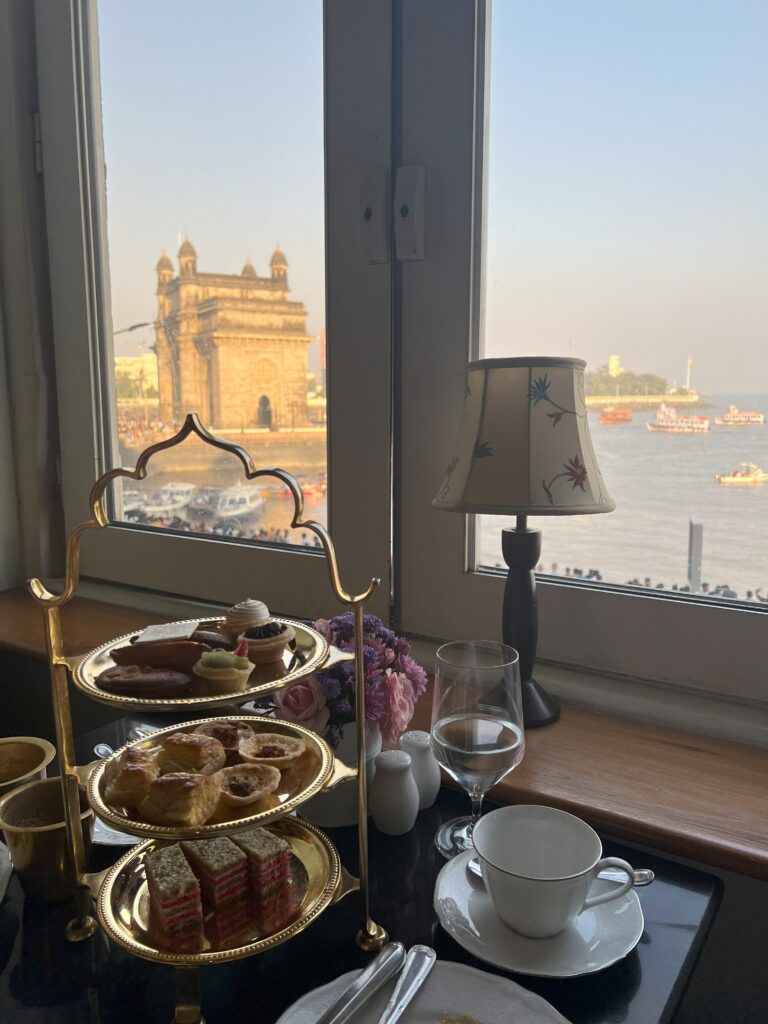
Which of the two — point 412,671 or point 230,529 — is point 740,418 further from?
point 230,529

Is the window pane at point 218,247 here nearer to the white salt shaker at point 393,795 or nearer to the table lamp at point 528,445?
the table lamp at point 528,445

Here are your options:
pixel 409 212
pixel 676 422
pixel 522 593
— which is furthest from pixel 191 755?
pixel 409 212

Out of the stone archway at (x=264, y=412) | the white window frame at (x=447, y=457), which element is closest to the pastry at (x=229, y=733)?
the white window frame at (x=447, y=457)

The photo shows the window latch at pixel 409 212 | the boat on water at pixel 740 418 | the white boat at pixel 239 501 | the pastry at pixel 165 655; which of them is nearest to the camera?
the pastry at pixel 165 655

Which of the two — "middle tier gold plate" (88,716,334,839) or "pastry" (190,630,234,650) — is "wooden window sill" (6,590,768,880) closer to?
"middle tier gold plate" (88,716,334,839)

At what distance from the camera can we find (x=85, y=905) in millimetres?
670

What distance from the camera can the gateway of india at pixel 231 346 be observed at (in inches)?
52.0

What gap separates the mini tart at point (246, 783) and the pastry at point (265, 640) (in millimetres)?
90

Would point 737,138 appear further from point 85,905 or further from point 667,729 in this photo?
point 85,905

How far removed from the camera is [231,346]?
140 centimetres

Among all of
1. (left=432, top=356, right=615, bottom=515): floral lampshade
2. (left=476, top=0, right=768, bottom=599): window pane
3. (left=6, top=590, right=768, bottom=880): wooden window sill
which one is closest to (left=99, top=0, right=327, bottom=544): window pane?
(left=476, top=0, right=768, bottom=599): window pane

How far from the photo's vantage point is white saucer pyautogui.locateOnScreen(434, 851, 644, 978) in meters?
0.60

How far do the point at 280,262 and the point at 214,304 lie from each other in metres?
0.18

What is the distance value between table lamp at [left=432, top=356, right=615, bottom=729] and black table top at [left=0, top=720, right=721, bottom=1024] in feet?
1.28
